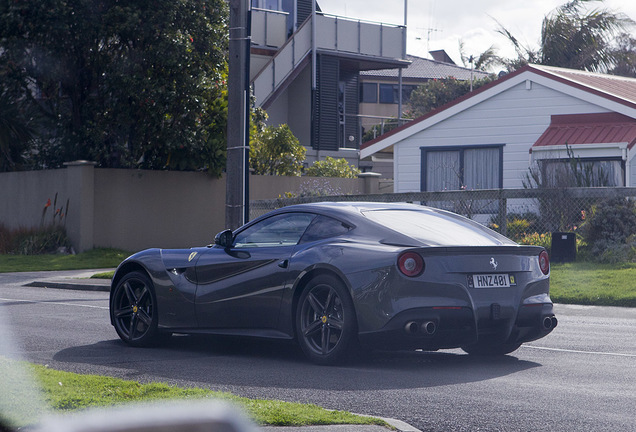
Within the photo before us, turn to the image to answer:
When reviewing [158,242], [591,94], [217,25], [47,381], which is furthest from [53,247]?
[47,381]

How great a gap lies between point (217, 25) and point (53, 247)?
7.35 metres

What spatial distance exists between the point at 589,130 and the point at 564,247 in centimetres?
642

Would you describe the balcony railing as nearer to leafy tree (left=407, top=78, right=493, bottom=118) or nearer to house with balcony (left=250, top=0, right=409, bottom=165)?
house with balcony (left=250, top=0, right=409, bottom=165)

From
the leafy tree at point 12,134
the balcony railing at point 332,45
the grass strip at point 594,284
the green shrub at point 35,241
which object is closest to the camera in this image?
the grass strip at point 594,284

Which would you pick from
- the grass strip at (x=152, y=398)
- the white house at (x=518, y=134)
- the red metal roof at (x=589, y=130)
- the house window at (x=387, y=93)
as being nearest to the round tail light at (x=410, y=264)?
the grass strip at (x=152, y=398)

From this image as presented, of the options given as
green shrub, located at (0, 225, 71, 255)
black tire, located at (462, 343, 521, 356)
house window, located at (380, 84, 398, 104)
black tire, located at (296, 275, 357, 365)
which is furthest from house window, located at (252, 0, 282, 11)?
house window, located at (380, 84, 398, 104)

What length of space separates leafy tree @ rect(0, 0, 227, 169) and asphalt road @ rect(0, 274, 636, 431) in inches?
529

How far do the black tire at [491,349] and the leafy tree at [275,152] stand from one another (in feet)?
64.7

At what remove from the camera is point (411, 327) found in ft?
24.6

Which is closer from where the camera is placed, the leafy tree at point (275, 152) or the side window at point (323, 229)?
the side window at point (323, 229)

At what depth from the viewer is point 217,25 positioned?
25.2 meters

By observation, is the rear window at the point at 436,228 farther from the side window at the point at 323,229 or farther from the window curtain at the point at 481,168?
the window curtain at the point at 481,168

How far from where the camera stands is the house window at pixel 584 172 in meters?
19.9

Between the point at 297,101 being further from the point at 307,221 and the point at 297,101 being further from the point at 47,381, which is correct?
the point at 47,381
